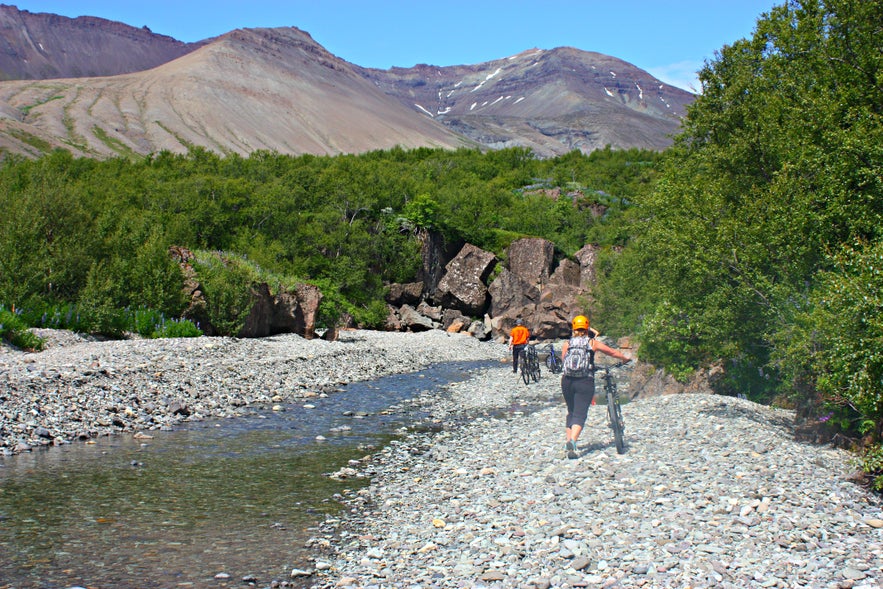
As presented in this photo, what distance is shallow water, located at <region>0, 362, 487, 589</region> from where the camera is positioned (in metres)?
8.81

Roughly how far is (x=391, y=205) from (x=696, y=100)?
167ft

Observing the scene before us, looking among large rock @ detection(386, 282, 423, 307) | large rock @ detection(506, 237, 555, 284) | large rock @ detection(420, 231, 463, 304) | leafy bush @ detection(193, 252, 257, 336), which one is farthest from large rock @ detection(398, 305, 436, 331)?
leafy bush @ detection(193, 252, 257, 336)

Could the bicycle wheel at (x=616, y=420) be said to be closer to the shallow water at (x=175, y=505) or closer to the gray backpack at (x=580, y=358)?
the gray backpack at (x=580, y=358)

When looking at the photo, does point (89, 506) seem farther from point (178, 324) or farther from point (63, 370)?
point (178, 324)

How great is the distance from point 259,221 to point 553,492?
57950 mm

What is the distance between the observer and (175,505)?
37.5 feet

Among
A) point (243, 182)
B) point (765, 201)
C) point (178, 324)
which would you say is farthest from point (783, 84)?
point (243, 182)

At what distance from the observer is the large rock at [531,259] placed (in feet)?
228

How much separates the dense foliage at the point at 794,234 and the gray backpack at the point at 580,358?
14.7 ft

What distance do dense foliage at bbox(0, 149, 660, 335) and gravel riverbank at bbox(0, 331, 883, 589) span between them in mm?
8052

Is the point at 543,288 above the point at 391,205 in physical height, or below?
below

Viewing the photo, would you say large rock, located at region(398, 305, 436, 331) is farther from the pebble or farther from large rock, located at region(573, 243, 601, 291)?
the pebble

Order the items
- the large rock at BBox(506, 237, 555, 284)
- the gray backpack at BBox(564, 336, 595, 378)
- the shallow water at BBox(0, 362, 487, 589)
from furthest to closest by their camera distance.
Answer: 1. the large rock at BBox(506, 237, 555, 284)
2. the gray backpack at BBox(564, 336, 595, 378)
3. the shallow water at BBox(0, 362, 487, 589)

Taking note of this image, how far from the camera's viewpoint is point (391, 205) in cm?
7744
